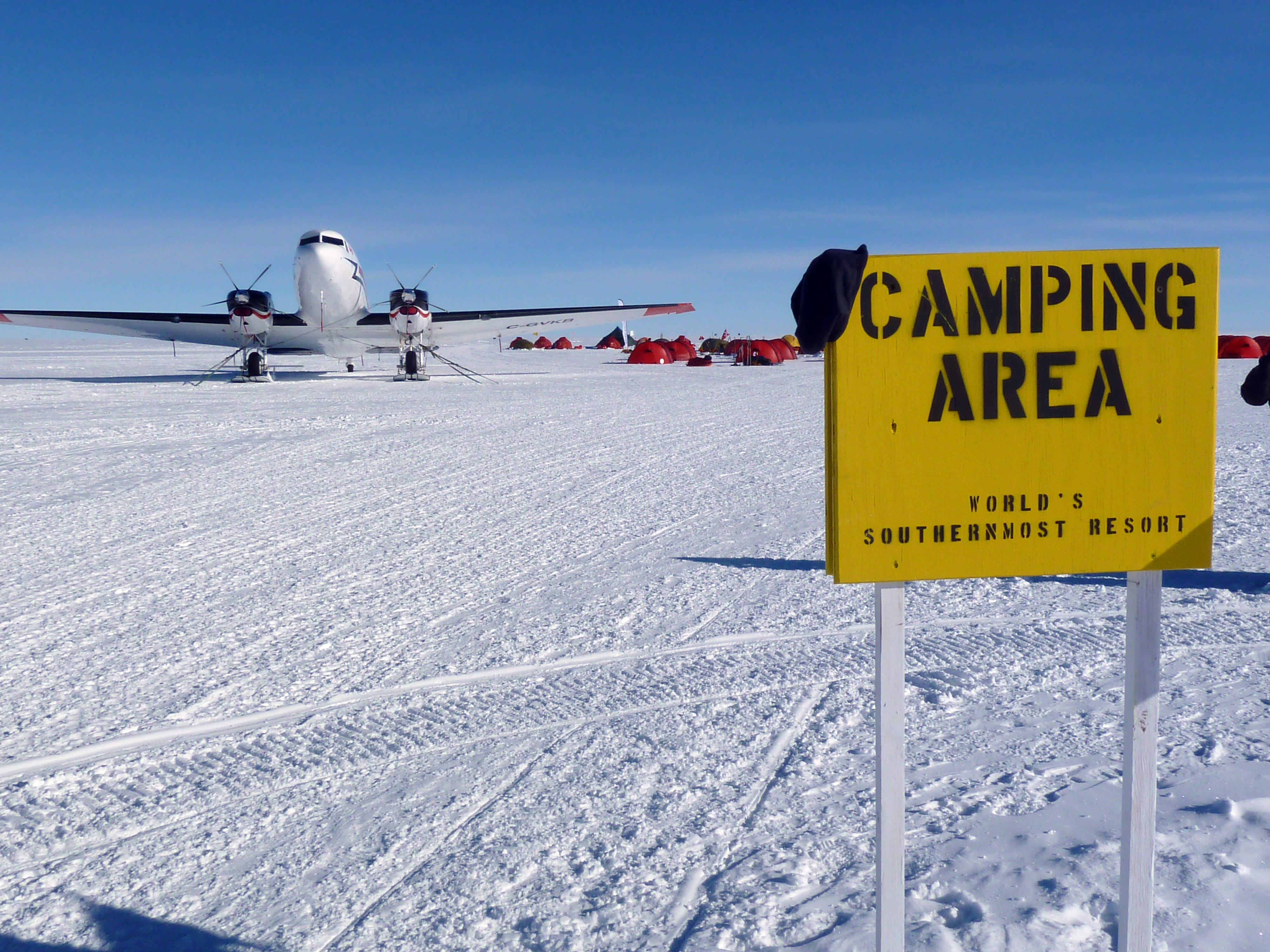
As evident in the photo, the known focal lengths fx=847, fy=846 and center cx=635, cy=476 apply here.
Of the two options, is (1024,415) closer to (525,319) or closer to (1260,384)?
(1260,384)

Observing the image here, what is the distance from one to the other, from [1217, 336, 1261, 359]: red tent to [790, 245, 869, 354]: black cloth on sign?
126 ft

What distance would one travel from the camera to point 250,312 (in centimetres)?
2345

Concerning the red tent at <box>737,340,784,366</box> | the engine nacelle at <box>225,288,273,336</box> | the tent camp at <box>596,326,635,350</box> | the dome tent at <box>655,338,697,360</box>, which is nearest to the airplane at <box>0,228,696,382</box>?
the engine nacelle at <box>225,288,273,336</box>

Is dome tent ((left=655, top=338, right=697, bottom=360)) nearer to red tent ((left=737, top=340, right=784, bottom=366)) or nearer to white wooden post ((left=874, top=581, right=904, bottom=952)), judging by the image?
red tent ((left=737, top=340, right=784, bottom=366))

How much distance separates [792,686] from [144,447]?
30.1 ft

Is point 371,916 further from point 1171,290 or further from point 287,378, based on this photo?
point 287,378

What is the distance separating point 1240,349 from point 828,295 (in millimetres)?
39433

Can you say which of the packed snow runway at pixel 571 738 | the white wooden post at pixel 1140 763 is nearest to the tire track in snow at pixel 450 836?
the packed snow runway at pixel 571 738

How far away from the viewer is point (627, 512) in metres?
6.71

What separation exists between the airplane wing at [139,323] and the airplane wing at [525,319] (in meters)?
5.55

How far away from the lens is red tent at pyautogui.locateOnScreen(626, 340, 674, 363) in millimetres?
41344

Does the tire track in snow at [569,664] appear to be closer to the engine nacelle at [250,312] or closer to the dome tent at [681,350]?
the engine nacelle at [250,312]

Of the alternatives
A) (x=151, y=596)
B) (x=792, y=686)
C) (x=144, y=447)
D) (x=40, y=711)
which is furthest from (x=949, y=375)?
(x=144, y=447)

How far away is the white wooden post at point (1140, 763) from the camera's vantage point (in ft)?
5.58
